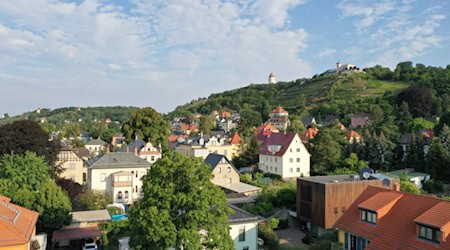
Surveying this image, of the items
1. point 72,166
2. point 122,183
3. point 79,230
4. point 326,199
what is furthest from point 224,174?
point 79,230

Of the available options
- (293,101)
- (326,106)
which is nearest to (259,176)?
(326,106)

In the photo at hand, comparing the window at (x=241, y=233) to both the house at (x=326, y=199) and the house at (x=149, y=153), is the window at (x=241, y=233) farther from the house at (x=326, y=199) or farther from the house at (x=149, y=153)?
the house at (x=149, y=153)

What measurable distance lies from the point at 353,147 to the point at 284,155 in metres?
9.92

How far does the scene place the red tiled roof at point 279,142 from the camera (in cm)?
5147

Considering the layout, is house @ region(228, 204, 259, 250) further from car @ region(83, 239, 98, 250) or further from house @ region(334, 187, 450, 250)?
car @ region(83, 239, 98, 250)

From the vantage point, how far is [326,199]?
29.6 m

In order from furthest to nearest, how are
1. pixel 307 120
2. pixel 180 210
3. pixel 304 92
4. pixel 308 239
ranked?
pixel 304 92 < pixel 307 120 < pixel 308 239 < pixel 180 210

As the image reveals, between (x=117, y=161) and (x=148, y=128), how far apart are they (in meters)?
20.2

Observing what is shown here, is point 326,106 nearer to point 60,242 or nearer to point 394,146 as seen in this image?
point 394,146

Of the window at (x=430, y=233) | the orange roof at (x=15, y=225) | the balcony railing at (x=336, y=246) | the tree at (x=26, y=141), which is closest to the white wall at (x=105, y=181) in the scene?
the tree at (x=26, y=141)

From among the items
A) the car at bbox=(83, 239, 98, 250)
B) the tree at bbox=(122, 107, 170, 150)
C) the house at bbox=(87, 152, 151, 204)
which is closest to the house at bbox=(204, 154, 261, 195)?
the house at bbox=(87, 152, 151, 204)

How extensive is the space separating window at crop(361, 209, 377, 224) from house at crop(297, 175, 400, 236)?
8.01 m

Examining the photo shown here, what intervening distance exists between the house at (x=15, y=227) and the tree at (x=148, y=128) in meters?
42.9

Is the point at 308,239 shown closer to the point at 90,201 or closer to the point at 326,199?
the point at 326,199
